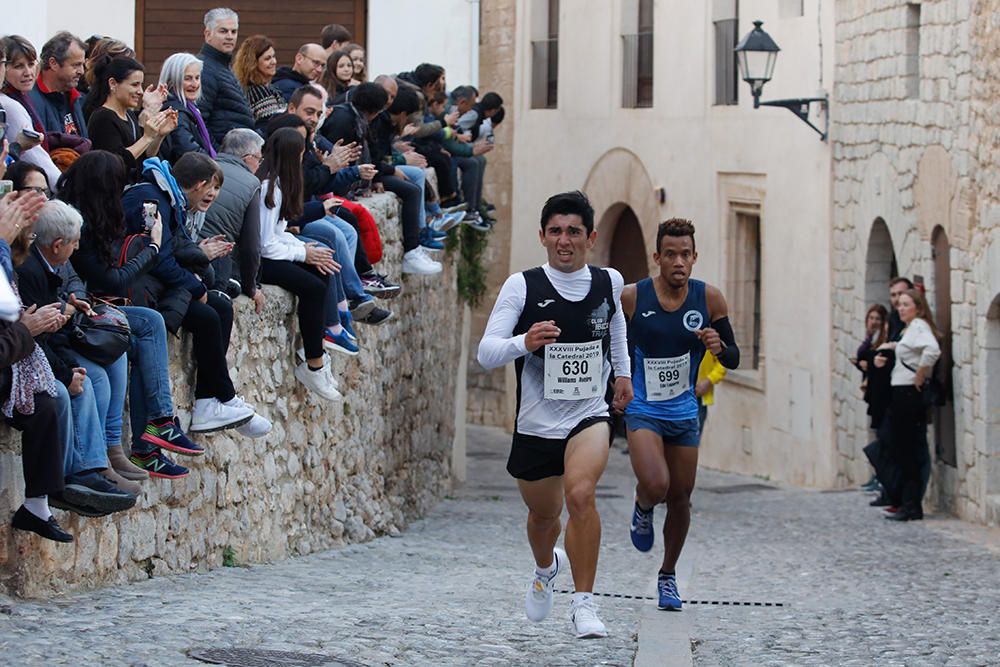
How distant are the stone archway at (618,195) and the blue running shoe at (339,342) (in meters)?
13.7

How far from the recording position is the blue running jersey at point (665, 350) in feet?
30.1

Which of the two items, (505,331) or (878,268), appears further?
(878,268)

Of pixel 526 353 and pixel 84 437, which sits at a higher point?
→ pixel 526 353

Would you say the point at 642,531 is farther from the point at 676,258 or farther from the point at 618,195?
the point at 618,195

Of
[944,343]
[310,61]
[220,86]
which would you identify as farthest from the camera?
[944,343]

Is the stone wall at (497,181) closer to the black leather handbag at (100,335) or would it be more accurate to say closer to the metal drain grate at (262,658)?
the black leather handbag at (100,335)

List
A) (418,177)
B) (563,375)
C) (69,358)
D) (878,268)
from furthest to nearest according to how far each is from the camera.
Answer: (878,268), (418,177), (563,375), (69,358)

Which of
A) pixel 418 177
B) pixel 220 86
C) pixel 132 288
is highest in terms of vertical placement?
pixel 220 86

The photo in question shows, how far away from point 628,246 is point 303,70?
1487 cm

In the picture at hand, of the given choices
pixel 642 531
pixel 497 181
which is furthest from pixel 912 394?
pixel 497 181

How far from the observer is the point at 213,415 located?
9516 millimetres

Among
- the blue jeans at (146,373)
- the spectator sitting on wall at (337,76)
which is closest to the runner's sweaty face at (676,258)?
the blue jeans at (146,373)

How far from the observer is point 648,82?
2673 cm

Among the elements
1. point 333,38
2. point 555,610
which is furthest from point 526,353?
point 333,38
